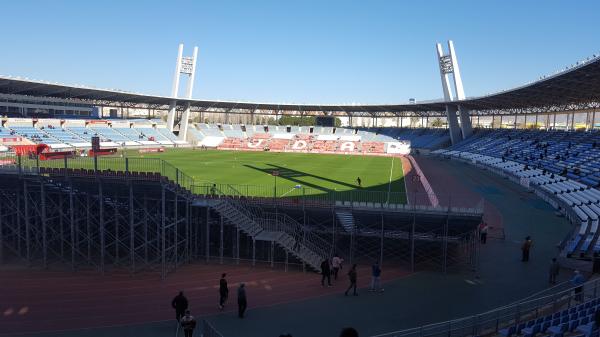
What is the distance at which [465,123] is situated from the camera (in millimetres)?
75562

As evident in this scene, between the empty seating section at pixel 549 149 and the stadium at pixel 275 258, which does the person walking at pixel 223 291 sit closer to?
the stadium at pixel 275 258

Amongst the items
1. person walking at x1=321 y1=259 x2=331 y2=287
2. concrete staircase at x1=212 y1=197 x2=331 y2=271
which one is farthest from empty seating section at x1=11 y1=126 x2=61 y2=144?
person walking at x1=321 y1=259 x2=331 y2=287

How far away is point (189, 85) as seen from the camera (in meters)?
89.3

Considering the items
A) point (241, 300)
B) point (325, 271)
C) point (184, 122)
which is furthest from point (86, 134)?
point (241, 300)

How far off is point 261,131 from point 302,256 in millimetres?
87557

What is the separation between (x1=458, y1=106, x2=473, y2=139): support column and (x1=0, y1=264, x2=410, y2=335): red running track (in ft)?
211

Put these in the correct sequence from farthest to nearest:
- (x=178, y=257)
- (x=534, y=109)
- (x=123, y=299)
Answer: (x=534, y=109)
(x=178, y=257)
(x=123, y=299)

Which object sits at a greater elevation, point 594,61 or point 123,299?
point 594,61

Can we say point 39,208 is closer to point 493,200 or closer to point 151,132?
point 493,200

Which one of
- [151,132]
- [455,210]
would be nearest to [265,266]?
[455,210]

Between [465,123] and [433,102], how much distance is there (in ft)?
23.8

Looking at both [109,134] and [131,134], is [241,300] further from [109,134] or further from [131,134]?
[131,134]

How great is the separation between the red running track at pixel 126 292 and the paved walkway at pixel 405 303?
1.80 feet

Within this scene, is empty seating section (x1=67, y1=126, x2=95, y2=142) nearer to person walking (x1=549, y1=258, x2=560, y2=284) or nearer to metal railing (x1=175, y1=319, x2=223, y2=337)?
metal railing (x1=175, y1=319, x2=223, y2=337)
